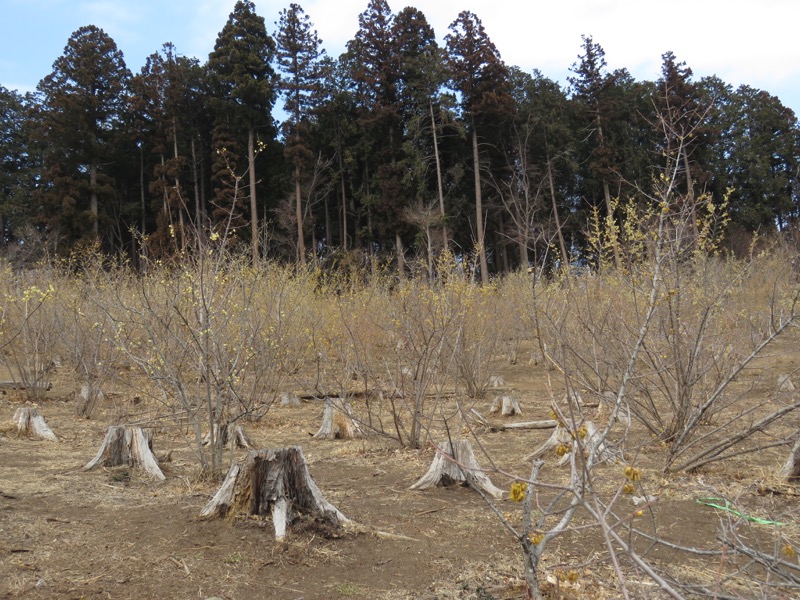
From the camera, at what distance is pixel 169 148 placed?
2708cm

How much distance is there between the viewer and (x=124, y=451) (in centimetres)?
553

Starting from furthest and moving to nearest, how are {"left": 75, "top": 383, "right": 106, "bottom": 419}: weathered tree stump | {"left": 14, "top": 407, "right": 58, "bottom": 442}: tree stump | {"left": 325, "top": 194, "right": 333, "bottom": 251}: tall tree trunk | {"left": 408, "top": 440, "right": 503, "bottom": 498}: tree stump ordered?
1. {"left": 325, "top": 194, "right": 333, "bottom": 251}: tall tree trunk
2. {"left": 75, "top": 383, "right": 106, "bottom": 419}: weathered tree stump
3. {"left": 14, "top": 407, "right": 58, "bottom": 442}: tree stump
4. {"left": 408, "top": 440, "right": 503, "bottom": 498}: tree stump

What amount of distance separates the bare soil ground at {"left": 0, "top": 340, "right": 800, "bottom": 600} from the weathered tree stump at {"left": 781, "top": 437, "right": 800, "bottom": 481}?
0.13 meters

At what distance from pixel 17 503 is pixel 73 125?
24.6 metres

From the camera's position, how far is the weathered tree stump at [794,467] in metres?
4.98

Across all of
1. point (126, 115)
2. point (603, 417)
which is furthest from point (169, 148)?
point (603, 417)

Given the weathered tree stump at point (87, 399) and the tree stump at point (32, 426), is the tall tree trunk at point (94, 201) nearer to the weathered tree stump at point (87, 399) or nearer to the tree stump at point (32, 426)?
the weathered tree stump at point (87, 399)

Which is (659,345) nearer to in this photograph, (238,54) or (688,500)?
(688,500)

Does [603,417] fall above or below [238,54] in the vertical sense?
below

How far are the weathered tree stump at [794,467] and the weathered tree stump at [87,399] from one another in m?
8.71

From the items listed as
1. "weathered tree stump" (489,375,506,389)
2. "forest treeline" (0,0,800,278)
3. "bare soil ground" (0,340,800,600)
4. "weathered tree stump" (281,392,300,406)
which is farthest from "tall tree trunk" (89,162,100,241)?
"bare soil ground" (0,340,800,600)

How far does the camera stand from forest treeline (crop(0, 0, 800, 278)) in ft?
79.7

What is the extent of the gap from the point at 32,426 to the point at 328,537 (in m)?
5.28

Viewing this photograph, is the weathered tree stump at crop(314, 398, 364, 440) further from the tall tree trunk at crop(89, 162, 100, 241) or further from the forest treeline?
the tall tree trunk at crop(89, 162, 100, 241)
